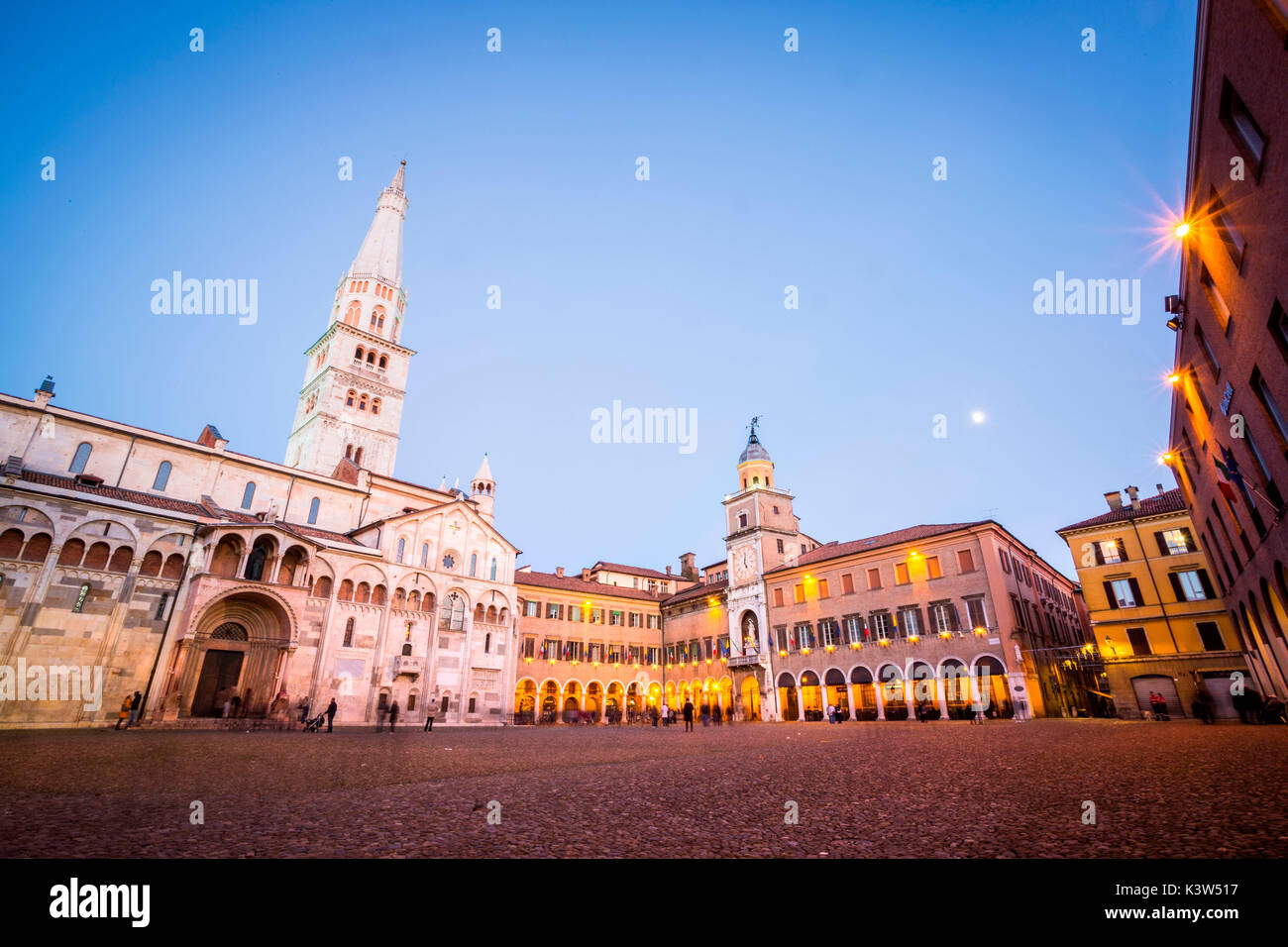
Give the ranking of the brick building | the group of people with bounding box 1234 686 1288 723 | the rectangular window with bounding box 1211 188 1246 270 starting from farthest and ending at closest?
1. the group of people with bounding box 1234 686 1288 723
2. the rectangular window with bounding box 1211 188 1246 270
3. the brick building

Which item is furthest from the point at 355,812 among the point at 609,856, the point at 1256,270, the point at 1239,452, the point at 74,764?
the point at 1239,452

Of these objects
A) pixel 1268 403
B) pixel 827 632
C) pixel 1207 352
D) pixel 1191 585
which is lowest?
pixel 827 632

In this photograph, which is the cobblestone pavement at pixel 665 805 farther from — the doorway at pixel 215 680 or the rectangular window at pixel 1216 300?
the doorway at pixel 215 680

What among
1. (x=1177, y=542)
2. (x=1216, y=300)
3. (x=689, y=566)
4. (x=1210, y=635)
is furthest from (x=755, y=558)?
(x=1216, y=300)

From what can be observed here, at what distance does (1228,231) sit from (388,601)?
3910cm

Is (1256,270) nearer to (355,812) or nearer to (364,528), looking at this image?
(355,812)

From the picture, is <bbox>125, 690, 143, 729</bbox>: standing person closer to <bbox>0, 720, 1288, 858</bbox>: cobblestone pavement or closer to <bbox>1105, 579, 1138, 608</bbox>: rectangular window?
<bbox>0, 720, 1288, 858</bbox>: cobblestone pavement

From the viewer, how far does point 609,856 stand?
425 centimetres

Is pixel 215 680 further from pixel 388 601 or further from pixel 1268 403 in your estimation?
pixel 1268 403

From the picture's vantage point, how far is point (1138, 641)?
31.8m

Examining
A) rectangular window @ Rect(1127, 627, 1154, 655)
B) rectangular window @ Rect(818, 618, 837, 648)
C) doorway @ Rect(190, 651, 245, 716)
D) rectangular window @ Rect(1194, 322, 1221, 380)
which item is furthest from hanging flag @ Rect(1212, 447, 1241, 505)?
doorway @ Rect(190, 651, 245, 716)

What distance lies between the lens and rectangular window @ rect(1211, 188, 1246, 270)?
1243 centimetres

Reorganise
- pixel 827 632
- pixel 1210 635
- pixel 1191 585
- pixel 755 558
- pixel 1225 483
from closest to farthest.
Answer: pixel 1225 483, pixel 1210 635, pixel 1191 585, pixel 827 632, pixel 755 558

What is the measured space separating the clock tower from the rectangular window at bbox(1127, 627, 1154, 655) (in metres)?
21.3
